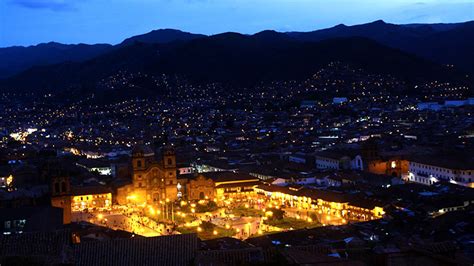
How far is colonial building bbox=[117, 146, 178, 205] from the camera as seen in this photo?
3822 cm

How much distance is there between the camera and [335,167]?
45312 mm

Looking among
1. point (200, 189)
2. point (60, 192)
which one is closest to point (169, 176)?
point (200, 189)

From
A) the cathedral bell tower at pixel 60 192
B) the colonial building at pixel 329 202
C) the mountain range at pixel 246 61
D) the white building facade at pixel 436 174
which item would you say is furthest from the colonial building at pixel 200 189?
the mountain range at pixel 246 61

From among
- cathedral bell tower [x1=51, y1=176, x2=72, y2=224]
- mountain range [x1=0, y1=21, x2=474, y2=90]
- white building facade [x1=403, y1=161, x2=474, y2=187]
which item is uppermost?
mountain range [x1=0, y1=21, x2=474, y2=90]

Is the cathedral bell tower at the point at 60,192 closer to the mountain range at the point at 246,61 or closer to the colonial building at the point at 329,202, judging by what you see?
the colonial building at the point at 329,202

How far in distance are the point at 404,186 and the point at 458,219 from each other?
1032 cm

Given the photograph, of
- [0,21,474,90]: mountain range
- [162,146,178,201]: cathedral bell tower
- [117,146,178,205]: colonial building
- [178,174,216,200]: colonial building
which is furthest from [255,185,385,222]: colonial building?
[0,21,474,90]: mountain range

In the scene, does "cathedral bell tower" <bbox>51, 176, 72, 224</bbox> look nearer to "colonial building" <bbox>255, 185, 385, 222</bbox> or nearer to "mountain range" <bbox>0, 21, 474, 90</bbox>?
"colonial building" <bbox>255, 185, 385, 222</bbox>

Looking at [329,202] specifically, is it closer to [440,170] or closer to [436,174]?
[440,170]

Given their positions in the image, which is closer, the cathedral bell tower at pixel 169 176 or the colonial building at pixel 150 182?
the colonial building at pixel 150 182

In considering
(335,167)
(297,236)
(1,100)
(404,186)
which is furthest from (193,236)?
(1,100)

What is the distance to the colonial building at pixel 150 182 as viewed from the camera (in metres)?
38.2

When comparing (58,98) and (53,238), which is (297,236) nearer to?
(53,238)

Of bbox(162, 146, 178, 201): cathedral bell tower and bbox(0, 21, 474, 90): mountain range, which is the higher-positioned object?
bbox(0, 21, 474, 90): mountain range
